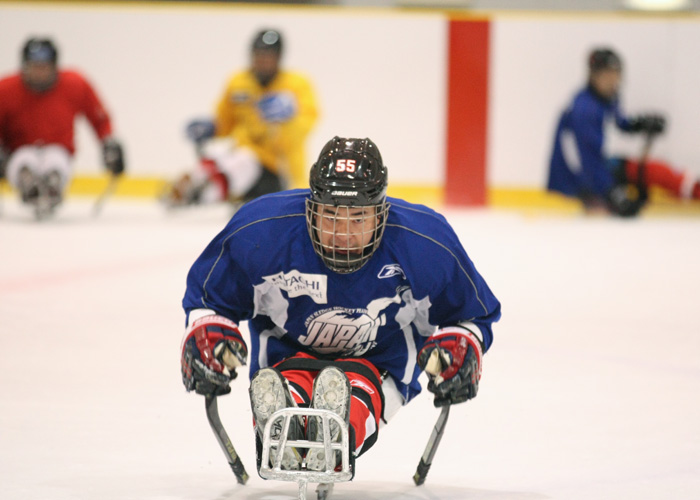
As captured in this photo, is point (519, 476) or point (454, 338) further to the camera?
point (519, 476)

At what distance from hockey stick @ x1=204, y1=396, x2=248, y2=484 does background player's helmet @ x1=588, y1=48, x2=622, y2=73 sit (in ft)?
19.0

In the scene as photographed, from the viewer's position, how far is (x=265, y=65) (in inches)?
297

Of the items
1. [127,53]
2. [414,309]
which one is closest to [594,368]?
[414,309]

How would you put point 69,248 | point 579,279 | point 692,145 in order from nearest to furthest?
point 579,279 → point 69,248 → point 692,145

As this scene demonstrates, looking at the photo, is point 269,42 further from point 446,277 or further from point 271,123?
point 446,277

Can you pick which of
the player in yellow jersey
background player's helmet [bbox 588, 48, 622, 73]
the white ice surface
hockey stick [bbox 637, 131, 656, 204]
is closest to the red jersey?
the player in yellow jersey

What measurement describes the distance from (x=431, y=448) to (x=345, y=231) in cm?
54

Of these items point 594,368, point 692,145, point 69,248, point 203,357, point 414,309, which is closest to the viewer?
point 203,357

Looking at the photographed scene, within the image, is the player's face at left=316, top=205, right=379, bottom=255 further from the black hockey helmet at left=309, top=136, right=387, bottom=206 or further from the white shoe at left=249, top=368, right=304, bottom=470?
the white shoe at left=249, top=368, right=304, bottom=470

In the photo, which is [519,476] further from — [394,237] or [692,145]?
[692,145]

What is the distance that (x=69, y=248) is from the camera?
6289 millimetres

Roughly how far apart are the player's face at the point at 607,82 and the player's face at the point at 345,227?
228 inches

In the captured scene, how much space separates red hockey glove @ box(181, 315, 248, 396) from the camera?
2.30 m

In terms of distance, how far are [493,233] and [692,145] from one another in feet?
6.55
